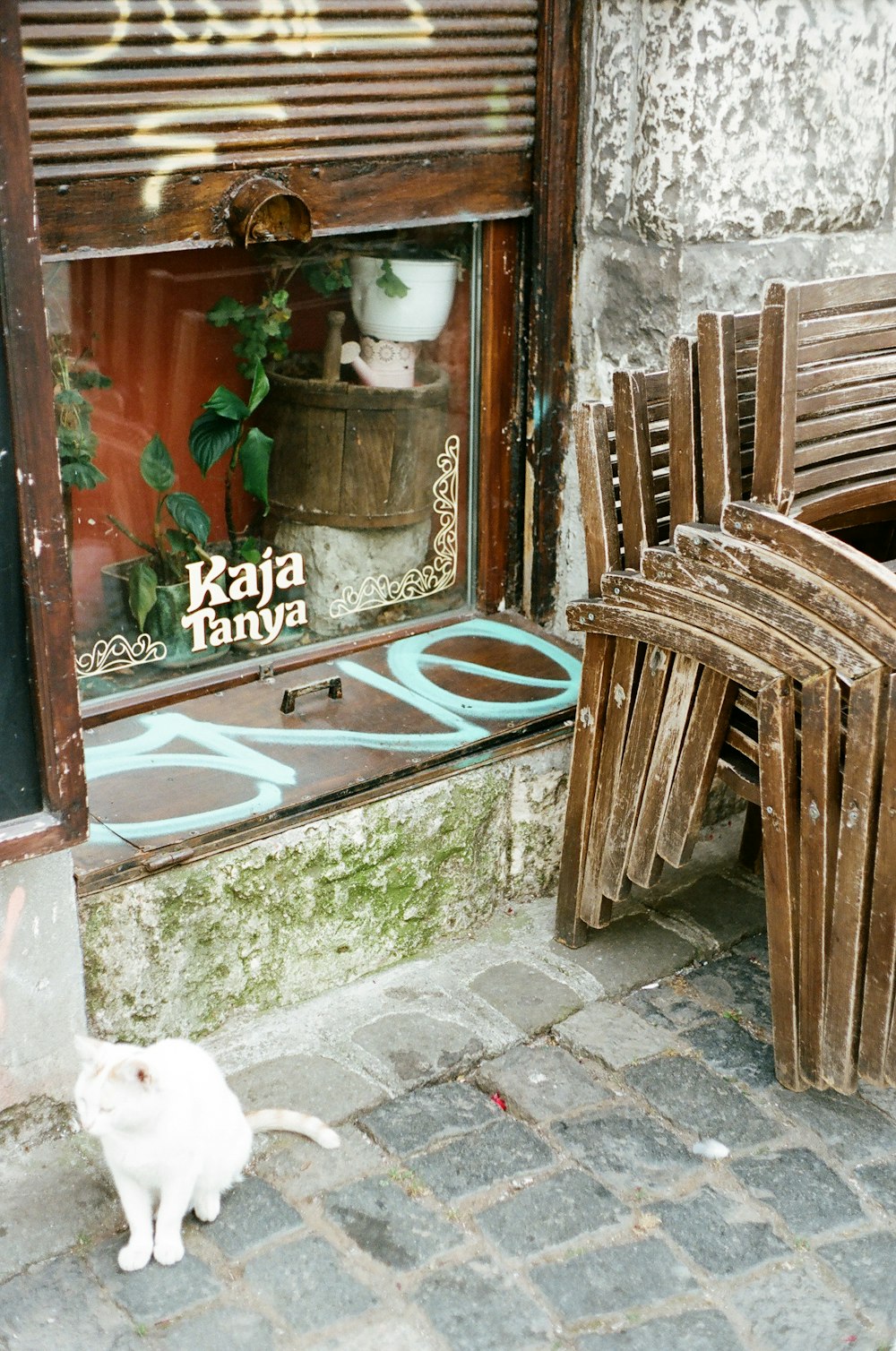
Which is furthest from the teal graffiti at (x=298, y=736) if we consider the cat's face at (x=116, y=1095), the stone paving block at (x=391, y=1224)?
the stone paving block at (x=391, y=1224)

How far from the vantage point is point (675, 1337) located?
2.52 meters

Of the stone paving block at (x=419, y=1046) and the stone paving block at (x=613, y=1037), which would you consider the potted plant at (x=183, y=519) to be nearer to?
the stone paving block at (x=419, y=1046)

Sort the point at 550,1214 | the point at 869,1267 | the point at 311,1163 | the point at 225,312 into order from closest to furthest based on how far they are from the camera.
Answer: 1. the point at 869,1267
2. the point at 550,1214
3. the point at 311,1163
4. the point at 225,312

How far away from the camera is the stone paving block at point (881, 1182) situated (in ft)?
9.35

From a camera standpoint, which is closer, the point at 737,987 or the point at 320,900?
the point at 320,900

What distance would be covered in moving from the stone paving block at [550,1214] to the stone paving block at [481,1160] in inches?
2.2

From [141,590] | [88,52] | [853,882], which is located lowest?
[853,882]

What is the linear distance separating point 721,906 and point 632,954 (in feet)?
1.16

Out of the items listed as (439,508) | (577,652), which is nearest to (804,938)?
(577,652)

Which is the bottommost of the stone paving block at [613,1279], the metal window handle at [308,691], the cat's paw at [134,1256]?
the stone paving block at [613,1279]

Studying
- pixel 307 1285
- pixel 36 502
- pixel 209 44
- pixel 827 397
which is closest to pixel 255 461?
pixel 209 44

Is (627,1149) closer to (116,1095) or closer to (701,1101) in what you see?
(701,1101)

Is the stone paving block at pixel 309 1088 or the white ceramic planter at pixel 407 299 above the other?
the white ceramic planter at pixel 407 299

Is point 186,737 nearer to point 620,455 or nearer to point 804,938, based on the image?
point 620,455
